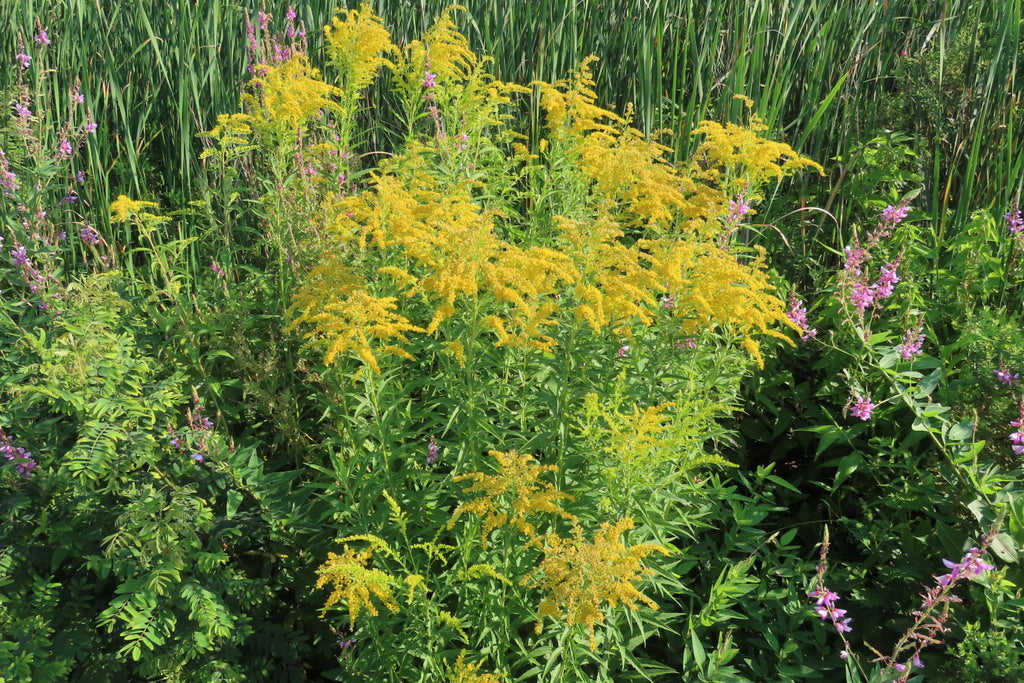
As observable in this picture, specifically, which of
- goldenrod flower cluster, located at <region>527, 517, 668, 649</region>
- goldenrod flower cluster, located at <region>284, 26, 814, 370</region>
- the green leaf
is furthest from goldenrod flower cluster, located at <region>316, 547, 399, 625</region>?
the green leaf

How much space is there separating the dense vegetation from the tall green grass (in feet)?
0.11

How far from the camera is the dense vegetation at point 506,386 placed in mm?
2105

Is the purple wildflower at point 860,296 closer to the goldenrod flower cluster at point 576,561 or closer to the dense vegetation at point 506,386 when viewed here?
the dense vegetation at point 506,386

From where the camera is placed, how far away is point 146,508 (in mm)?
2078

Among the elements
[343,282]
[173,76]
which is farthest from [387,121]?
[343,282]

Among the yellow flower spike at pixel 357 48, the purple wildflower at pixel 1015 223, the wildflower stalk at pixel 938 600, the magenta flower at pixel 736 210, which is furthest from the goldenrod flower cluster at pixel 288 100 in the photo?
the purple wildflower at pixel 1015 223

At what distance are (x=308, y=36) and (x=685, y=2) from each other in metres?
1.98

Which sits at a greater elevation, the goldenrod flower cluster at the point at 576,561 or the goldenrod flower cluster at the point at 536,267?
the goldenrod flower cluster at the point at 536,267

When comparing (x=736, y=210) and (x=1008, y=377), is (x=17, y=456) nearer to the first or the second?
(x=736, y=210)

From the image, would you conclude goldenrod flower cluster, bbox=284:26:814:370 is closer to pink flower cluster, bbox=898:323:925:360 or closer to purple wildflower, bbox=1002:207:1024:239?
pink flower cluster, bbox=898:323:925:360

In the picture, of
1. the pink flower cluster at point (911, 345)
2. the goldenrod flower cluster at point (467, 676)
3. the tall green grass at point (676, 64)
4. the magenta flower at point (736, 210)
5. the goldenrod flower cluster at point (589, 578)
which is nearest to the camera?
the goldenrod flower cluster at point (589, 578)

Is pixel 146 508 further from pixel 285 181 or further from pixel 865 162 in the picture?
pixel 865 162

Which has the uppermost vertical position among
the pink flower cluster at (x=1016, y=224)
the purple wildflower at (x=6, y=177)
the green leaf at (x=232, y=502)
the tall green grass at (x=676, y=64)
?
the tall green grass at (x=676, y=64)

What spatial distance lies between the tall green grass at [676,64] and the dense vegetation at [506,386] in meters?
0.03
